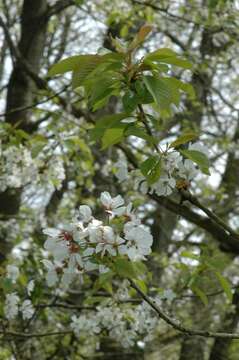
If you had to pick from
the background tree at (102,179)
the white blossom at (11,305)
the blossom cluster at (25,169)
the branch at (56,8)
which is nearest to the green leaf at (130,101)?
the background tree at (102,179)

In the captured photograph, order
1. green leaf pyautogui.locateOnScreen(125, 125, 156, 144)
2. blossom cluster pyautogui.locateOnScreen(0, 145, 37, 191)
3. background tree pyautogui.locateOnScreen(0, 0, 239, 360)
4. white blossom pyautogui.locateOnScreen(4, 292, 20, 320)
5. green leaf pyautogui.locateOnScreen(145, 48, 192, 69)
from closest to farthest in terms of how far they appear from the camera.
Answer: green leaf pyautogui.locateOnScreen(145, 48, 192, 69), green leaf pyautogui.locateOnScreen(125, 125, 156, 144), background tree pyautogui.locateOnScreen(0, 0, 239, 360), white blossom pyautogui.locateOnScreen(4, 292, 20, 320), blossom cluster pyautogui.locateOnScreen(0, 145, 37, 191)

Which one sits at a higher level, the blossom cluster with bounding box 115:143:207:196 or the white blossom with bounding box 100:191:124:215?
the blossom cluster with bounding box 115:143:207:196

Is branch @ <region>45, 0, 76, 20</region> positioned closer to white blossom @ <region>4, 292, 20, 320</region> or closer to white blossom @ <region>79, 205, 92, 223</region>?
white blossom @ <region>4, 292, 20, 320</region>

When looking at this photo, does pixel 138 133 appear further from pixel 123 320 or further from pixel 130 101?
pixel 123 320

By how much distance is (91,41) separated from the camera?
8516 millimetres

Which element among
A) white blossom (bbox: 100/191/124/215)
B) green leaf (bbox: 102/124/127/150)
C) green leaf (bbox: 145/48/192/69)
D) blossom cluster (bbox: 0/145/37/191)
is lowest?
white blossom (bbox: 100/191/124/215)

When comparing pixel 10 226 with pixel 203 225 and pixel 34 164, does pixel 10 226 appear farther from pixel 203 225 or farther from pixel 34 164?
pixel 203 225

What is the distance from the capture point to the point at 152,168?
4.72ft

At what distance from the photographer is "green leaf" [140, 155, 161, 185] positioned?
1413 millimetres

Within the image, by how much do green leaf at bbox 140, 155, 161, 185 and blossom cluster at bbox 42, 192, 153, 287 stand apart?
10 centimetres

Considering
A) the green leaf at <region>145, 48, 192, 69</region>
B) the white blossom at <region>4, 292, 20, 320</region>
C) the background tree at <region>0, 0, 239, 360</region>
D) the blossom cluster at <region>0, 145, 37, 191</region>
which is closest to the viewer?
the green leaf at <region>145, 48, 192, 69</region>

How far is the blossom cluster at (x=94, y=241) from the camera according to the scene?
4.37 feet

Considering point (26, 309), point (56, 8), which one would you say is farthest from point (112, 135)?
point (56, 8)

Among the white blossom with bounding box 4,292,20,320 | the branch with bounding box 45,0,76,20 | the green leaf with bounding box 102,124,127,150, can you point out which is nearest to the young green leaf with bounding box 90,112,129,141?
the green leaf with bounding box 102,124,127,150
